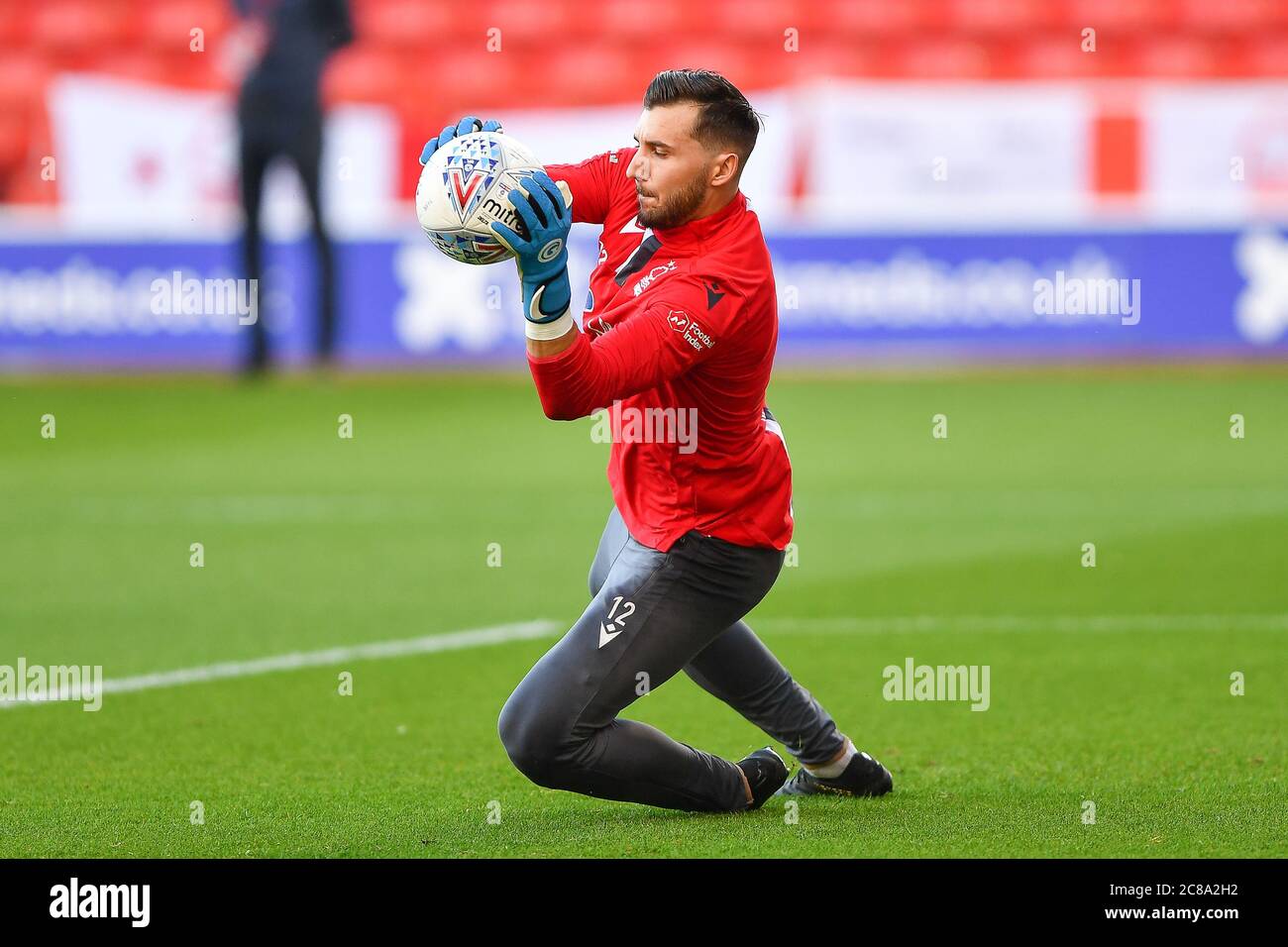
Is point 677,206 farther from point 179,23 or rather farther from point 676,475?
point 179,23

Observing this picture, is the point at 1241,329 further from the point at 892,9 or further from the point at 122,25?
the point at 122,25

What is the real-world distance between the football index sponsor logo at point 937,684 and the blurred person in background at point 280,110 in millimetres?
10090

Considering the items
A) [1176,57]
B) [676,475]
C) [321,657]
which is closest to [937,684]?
[676,475]

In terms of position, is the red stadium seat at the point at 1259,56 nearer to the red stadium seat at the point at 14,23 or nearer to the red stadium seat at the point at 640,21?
the red stadium seat at the point at 640,21

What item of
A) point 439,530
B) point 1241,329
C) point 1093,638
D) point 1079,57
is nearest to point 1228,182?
point 1241,329

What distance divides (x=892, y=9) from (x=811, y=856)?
67.4ft

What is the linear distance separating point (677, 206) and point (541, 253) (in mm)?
592

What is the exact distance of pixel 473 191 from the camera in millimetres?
4617

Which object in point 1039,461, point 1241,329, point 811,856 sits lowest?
point 811,856

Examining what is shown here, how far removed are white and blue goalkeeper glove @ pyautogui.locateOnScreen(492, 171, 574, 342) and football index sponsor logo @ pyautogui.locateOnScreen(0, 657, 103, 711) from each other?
2.94 metres

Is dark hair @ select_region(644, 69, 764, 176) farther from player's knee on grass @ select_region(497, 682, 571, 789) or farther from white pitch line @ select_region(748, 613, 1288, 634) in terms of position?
white pitch line @ select_region(748, 613, 1288, 634)

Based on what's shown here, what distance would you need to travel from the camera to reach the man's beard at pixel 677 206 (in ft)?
16.4

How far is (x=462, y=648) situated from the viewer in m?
7.79
